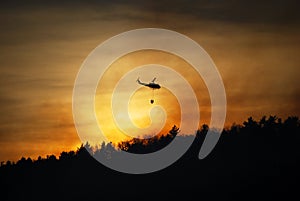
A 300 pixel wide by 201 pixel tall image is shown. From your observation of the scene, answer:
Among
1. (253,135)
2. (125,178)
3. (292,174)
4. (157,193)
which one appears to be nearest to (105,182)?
(125,178)

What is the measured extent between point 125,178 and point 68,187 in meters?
13.6

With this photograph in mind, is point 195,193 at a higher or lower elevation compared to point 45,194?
lower

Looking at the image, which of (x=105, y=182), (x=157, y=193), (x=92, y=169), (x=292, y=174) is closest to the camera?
(x=292, y=174)

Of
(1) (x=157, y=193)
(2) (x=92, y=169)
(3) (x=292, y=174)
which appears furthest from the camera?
(2) (x=92, y=169)

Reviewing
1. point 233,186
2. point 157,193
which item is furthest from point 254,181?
point 157,193

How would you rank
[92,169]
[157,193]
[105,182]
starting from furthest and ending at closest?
[92,169], [105,182], [157,193]

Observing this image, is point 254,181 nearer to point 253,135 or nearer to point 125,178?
point 253,135

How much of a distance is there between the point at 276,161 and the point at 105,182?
105 ft

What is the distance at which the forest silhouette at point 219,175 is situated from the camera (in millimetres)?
152000

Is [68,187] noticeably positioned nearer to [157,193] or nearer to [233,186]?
[157,193]

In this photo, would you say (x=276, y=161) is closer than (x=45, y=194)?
Yes

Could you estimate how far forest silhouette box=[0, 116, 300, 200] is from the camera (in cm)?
15200

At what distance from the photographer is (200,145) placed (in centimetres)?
17762

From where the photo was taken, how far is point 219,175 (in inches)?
6275
